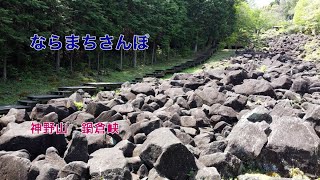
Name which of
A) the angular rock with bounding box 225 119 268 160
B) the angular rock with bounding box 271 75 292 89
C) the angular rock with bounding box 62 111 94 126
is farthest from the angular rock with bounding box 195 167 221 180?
the angular rock with bounding box 271 75 292 89

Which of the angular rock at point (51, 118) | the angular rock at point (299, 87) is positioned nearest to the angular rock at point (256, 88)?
the angular rock at point (299, 87)

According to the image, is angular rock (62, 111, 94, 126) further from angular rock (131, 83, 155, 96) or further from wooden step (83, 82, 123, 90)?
wooden step (83, 82, 123, 90)

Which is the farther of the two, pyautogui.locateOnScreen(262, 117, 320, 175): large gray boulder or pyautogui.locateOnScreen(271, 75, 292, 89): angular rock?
pyautogui.locateOnScreen(271, 75, 292, 89): angular rock

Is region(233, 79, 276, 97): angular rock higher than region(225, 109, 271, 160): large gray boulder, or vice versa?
region(233, 79, 276, 97): angular rock

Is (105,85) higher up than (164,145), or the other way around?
(164,145)

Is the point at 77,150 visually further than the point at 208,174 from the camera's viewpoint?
Yes

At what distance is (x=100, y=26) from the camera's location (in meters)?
25.7

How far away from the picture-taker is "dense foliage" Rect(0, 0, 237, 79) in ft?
64.7

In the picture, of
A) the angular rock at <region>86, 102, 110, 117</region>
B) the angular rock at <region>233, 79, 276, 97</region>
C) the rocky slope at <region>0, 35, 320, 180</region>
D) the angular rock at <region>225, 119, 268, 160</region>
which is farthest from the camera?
the angular rock at <region>233, 79, 276, 97</region>

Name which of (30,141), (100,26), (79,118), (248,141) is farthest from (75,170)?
(100,26)

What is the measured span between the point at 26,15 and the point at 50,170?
1522 cm

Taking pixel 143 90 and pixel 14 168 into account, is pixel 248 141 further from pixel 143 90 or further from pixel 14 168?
pixel 143 90

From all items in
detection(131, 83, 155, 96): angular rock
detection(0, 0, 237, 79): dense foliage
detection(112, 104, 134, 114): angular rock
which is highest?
detection(0, 0, 237, 79): dense foliage

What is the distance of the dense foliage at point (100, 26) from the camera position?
64.7 feet
